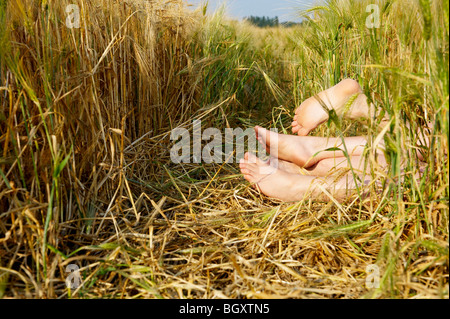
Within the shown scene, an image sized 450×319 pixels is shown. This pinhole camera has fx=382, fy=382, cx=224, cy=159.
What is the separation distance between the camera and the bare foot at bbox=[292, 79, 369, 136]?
1211 millimetres

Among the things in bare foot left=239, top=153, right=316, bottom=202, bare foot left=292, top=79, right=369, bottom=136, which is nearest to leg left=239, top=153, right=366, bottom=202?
bare foot left=239, top=153, right=316, bottom=202

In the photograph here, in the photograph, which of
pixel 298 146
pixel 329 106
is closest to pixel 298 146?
pixel 298 146

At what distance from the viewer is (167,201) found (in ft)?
3.76

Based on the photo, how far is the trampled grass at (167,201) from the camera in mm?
736

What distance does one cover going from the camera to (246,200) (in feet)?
3.82

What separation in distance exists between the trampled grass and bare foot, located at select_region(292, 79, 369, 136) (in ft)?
0.60

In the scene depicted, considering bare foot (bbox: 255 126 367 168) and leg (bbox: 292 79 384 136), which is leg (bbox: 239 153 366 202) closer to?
bare foot (bbox: 255 126 367 168)

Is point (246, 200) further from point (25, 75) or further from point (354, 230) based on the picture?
point (25, 75)

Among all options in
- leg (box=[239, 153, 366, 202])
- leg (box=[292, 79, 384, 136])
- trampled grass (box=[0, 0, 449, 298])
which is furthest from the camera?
leg (box=[292, 79, 384, 136])

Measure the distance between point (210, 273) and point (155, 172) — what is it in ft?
1.92

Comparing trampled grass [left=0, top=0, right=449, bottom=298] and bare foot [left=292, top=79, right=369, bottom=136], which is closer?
trampled grass [left=0, top=0, right=449, bottom=298]

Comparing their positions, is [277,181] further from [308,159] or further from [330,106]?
[330,106]

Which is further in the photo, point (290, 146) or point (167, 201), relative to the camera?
point (290, 146)

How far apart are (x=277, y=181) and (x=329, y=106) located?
36 centimetres
